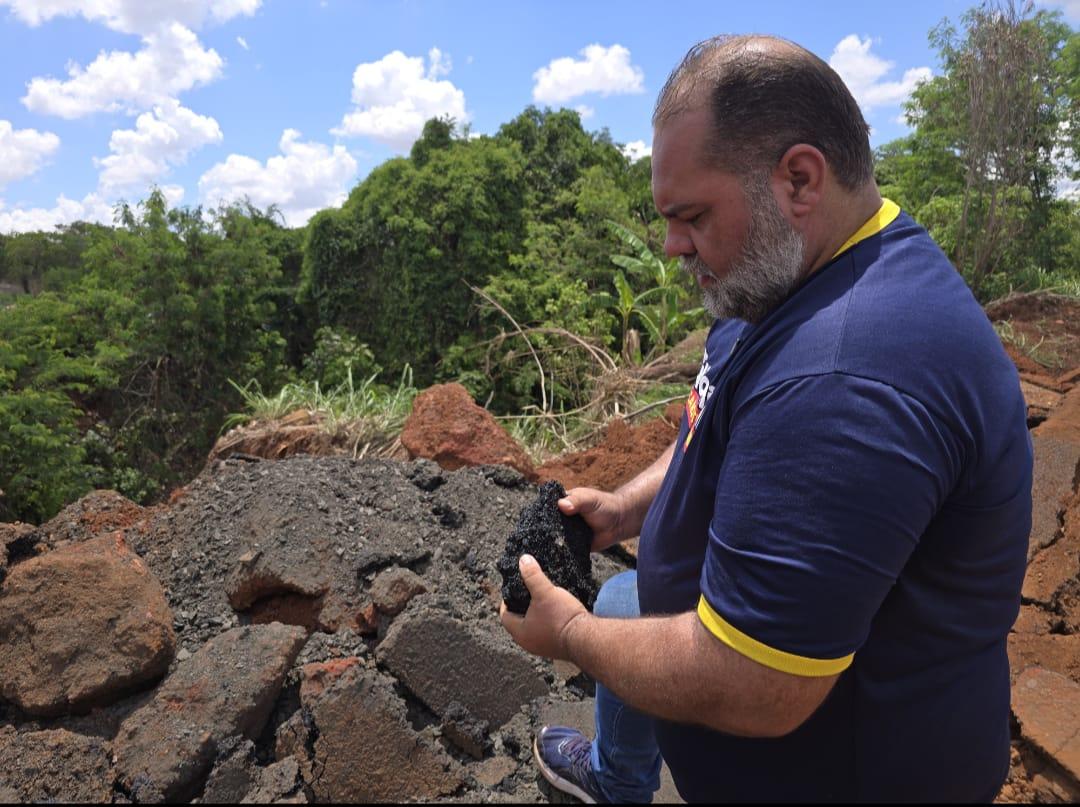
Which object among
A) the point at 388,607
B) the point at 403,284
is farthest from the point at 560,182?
the point at 388,607

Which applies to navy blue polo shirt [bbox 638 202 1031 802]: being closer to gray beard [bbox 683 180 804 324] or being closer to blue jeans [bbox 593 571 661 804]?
gray beard [bbox 683 180 804 324]

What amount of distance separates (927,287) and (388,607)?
232 cm

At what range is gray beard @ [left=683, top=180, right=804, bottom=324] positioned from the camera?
1.47 m

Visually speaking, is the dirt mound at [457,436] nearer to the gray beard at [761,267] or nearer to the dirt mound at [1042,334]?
the gray beard at [761,267]

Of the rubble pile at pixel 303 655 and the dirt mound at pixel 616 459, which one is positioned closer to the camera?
the rubble pile at pixel 303 655

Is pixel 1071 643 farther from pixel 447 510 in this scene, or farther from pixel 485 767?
pixel 447 510

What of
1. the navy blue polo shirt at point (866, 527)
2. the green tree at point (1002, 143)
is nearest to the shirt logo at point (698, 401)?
the navy blue polo shirt at point (866, 527)

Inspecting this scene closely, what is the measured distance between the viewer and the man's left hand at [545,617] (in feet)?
5.49

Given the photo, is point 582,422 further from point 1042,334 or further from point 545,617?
point 545,617

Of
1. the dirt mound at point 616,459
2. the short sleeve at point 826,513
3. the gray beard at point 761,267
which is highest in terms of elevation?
the gray beard at point 761,267

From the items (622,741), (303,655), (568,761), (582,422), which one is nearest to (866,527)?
(622,741)

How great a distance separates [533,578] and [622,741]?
0.70m

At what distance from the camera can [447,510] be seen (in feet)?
12.6

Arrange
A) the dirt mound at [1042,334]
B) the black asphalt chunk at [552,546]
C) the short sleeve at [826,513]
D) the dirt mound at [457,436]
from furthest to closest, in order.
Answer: the dirt mound at [1042,334], the dirt mound at [457,436], the black asphalt chunk at [552,546], the short sleeve at [826,513]
